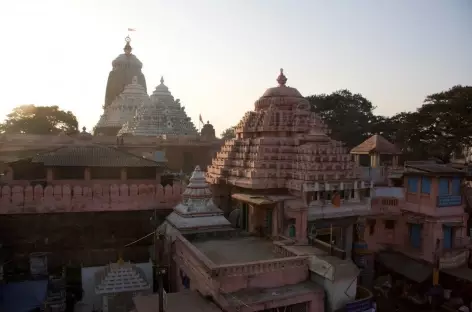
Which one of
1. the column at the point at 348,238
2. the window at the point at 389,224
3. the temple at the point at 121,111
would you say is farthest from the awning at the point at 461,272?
the temple at the point at 121,111

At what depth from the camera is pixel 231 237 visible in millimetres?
16109

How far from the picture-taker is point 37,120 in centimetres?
4809

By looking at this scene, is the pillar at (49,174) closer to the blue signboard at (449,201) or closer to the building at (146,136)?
the building at (146,136)

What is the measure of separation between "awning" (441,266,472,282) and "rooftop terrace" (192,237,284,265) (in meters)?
9.14

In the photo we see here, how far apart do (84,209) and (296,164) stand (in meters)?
9.52

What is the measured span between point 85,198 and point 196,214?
208 inches

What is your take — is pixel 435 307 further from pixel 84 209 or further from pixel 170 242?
pixel 84 209

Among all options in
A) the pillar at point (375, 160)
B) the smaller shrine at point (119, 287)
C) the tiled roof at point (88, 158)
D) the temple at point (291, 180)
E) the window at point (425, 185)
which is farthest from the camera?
the pillar at point (375, 160)

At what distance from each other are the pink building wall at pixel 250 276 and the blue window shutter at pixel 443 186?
10.6 meters

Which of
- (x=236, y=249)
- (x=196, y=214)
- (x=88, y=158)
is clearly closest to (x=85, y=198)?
(x=88, y=158)

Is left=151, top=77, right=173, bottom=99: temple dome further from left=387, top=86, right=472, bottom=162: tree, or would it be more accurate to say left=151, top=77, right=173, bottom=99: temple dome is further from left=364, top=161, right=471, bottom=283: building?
left=364, top=161, right=471, bottom=283: building

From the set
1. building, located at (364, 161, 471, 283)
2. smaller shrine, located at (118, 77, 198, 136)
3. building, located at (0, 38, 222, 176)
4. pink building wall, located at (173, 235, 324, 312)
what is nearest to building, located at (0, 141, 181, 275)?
pink building wall, located at (173, 235, 324, 312)

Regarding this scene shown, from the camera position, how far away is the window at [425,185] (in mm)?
19141

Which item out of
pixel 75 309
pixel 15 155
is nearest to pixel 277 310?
pixel 75 309
